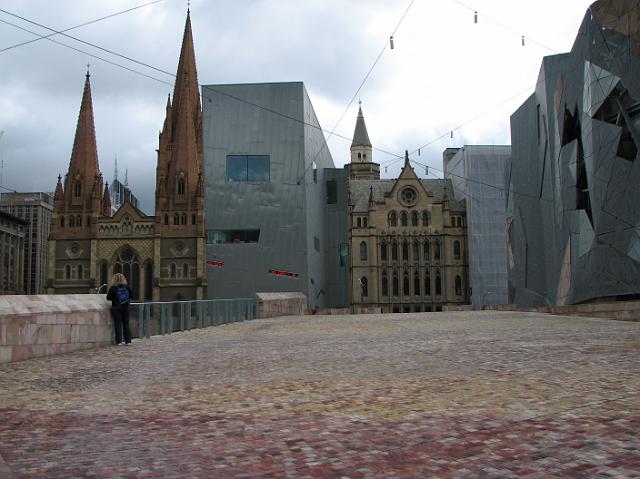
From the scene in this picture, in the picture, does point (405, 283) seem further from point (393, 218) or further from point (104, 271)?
point (104, 271)

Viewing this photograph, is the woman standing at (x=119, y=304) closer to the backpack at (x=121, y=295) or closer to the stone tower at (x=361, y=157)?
the backpack at (x=121, y=295)

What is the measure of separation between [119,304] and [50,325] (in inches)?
85.3

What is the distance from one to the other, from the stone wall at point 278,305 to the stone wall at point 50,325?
53.6ft

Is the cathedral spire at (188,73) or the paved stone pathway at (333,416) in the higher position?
the cathedral spire at (188,73)

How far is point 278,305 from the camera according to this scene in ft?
109

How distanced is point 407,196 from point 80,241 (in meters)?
36.0

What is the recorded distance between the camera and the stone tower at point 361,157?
10400 cm

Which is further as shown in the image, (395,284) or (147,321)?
(395,284)

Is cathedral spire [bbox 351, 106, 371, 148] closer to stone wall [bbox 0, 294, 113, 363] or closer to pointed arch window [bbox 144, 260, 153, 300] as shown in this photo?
pointed arch window [bbox 144, 260, 153, 300]

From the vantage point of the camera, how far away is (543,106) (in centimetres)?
3909

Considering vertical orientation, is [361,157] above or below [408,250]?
above

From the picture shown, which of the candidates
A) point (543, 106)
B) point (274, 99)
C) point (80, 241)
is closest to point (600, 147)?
point (543, 106)

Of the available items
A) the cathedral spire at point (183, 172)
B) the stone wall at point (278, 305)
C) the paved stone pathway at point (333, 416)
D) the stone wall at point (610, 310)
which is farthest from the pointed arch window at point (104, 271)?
the paved stone pathway at point (333, 416)

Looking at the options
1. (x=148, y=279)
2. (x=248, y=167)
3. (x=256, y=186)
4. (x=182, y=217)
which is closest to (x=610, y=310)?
(x=256, y=186)
